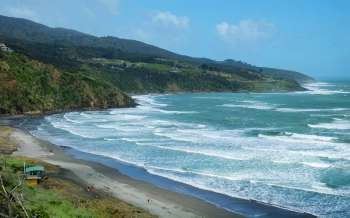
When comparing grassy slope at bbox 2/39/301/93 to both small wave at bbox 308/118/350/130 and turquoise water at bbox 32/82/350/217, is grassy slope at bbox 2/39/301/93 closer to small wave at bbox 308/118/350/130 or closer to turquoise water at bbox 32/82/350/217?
turquoise water at bbox 32/82/350/217

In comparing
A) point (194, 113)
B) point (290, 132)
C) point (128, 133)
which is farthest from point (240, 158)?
point (194, 113)

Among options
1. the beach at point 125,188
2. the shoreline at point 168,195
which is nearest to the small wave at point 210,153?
the shoreline at point 168,195

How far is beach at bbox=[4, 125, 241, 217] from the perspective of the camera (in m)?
33.0

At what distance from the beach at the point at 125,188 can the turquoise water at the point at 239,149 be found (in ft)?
10.7

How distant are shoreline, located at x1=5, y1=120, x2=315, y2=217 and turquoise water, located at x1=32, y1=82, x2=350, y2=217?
46.6 inches

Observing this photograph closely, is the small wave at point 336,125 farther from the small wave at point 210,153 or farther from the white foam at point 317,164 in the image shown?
the white foam at point 317,164

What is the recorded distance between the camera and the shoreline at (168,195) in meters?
32.5

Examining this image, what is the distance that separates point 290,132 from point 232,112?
104 ft

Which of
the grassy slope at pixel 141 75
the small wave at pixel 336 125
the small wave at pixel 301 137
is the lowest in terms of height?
the small wave at pixel 301 137

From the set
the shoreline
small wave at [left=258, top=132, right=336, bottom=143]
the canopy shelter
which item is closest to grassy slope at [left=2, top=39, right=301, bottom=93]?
small wave at [left=258, top=132, right=336, bottom=143]

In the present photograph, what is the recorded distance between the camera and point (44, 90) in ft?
329

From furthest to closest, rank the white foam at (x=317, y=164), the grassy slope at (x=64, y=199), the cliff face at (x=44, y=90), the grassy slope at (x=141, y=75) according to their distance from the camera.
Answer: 1. the grassy slope at (x=141, y=75)
2. the cliff face at (x=44, y=90)
3. the white foam at (x=317, y=164)
4. the grassy slope at (x=64, y=199)

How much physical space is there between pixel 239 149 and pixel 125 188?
55.7 ft

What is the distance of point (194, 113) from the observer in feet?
311
